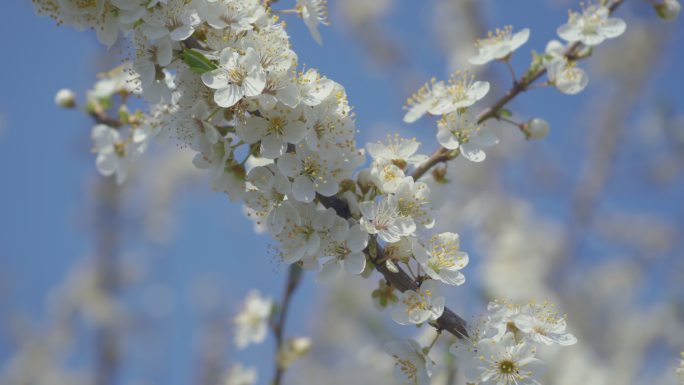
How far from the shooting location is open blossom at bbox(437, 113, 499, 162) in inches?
58.5

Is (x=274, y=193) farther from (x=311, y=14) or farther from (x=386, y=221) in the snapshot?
(x=311, y=14)

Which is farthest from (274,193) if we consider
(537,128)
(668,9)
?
(668,9)

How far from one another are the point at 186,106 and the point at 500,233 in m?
4.16

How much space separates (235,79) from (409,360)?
28.0 inches

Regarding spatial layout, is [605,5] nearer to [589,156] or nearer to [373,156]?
[373,156]

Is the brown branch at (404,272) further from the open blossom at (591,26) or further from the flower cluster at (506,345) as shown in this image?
the open blossom at (591,26)

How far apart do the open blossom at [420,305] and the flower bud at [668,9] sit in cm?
118

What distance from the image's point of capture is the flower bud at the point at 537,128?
1.69 m

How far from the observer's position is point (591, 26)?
1710 millimetres

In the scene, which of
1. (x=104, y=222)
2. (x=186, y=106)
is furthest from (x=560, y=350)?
(x=104, y=222)

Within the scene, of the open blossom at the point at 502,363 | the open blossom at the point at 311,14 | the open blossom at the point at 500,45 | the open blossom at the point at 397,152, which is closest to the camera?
the open blossom at the point at 502,363

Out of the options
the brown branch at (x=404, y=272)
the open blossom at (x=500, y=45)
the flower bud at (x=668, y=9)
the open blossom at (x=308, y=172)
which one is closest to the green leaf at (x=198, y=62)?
the open blossom at (x=308, y=172)

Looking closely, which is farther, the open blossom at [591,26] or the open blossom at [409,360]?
the open blossom at [591,26]

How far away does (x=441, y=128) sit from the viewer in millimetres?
1509
